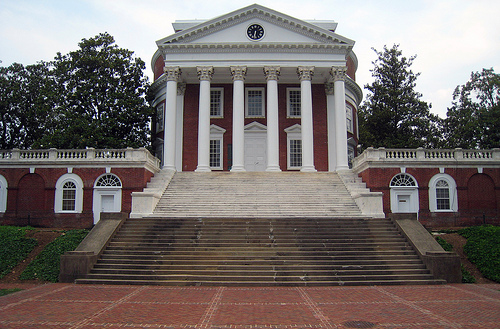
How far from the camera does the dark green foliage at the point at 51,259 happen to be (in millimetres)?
16484

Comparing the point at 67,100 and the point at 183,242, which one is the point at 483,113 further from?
the point at 67,100

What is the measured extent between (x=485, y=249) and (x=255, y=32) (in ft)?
72.8

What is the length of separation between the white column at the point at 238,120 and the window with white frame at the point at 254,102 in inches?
148

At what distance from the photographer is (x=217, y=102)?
117 feet

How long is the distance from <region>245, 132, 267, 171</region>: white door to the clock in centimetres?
775

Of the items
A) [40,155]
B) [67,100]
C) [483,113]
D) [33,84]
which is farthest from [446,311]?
[33,84]

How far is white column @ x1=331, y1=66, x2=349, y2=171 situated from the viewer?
30.5 m

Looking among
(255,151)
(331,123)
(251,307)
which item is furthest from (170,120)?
(251,307)

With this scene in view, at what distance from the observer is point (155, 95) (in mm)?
39094

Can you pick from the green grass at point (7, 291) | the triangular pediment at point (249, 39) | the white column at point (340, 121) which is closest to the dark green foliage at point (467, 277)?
the white column at point (340, 121)

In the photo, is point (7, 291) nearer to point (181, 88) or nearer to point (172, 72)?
point (172, 72)

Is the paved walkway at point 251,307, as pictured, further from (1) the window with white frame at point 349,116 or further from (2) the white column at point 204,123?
(1) the window with white frame at point 349,116

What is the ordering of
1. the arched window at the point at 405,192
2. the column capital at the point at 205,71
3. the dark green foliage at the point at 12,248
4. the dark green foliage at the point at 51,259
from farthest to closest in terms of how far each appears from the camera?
1. the column capital at the point at 205,71
2. the arched window at the point at 405,192
3. the dark green foliage at the point at 12,248
4. the dark green foliage at the point at 51,259

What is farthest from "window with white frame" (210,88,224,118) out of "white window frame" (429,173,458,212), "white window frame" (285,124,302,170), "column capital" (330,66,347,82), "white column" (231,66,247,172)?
"white window frame" (429,173,458,212)
